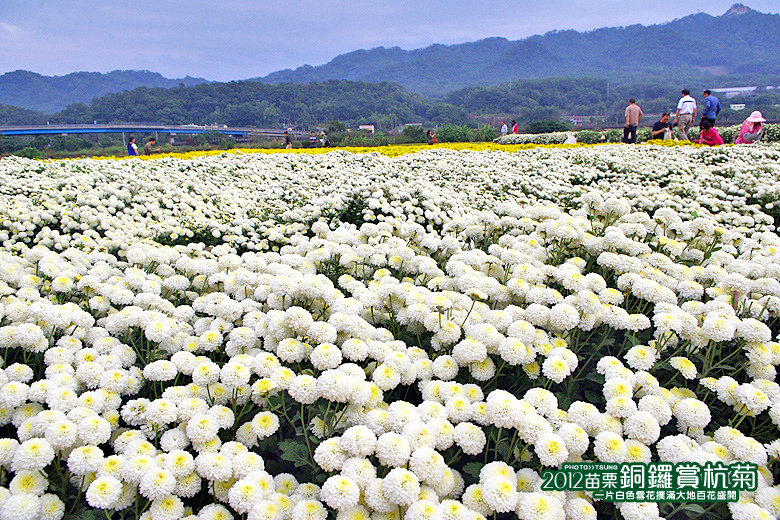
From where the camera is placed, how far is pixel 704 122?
13898 millimetres

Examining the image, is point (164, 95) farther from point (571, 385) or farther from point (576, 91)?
point (571, 385)

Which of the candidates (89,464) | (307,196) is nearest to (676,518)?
(89,464)

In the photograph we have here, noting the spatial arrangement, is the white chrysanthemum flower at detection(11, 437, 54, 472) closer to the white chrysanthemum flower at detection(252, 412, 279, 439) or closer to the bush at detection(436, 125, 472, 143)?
the white chrysanthemum flower at detection(252, 412, 279, 439)

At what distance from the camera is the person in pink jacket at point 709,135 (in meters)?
13.6

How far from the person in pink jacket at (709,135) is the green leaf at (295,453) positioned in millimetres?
15810

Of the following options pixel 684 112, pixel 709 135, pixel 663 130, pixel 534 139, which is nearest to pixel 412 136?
pixel 534 139

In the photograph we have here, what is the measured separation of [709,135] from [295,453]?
16.1m

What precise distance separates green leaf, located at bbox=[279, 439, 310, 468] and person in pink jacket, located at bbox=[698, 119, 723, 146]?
1581cm

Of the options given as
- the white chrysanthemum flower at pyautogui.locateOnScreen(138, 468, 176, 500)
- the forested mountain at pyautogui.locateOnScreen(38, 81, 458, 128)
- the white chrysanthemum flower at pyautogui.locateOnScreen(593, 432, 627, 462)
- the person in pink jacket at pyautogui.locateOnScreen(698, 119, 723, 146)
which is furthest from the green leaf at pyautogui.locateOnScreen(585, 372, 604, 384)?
the forested mountain at pyautogui.locateOnScreen(38, 81, 458, 128)

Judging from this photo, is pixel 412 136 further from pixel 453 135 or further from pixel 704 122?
pixel 704 122

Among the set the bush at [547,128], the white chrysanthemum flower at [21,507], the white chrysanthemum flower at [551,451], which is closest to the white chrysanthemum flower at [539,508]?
the white chrysanthemum flower at [551,451]

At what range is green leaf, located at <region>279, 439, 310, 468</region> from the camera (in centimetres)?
190

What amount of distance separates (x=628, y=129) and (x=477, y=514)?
16834 millimetres

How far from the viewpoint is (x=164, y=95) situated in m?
92.6
